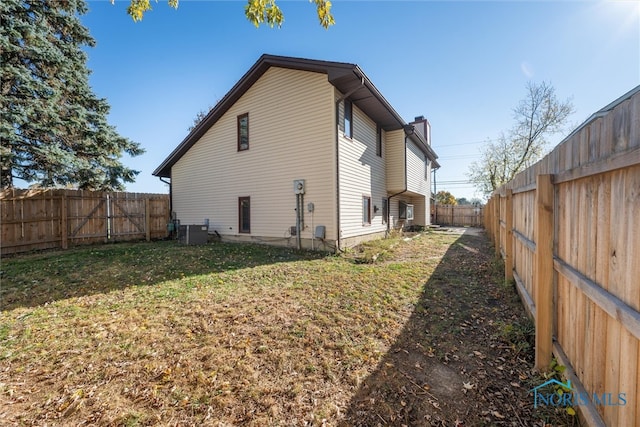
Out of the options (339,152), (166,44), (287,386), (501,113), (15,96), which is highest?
(501,113)

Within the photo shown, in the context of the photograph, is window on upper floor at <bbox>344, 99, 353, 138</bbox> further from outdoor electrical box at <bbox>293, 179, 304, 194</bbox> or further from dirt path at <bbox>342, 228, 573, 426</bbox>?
dirt path at <bbox>342, 228, 573, 426</bbox>

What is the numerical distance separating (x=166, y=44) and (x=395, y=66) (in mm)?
8765

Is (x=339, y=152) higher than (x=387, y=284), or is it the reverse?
Answer: (x=339, y=152)

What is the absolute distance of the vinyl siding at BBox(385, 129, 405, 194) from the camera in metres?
12.6

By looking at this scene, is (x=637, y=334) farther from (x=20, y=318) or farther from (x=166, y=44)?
(x=166, y=44)

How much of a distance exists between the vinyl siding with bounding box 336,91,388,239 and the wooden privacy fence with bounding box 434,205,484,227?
14646mm

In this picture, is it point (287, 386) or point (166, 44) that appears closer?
point (287, 386)

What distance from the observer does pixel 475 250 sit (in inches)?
367

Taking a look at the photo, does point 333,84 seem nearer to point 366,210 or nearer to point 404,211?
point 366,210

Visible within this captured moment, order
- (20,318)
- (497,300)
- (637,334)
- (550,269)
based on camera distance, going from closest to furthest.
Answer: (637,334), (550,269), (20,318), (497,300)

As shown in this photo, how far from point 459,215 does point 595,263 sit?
984 inches

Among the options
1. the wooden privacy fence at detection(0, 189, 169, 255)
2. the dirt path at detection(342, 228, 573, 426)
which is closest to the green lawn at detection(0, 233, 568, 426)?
the dirt path at detection(342, 228, 573, 426)

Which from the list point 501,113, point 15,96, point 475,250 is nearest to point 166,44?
point 15,96

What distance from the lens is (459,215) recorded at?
79.2 feet
